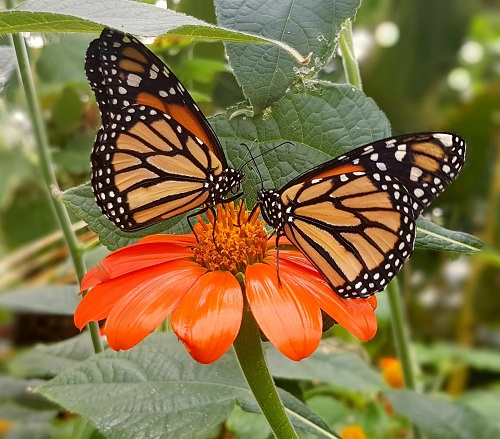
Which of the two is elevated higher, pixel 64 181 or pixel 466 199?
pixel 64 181

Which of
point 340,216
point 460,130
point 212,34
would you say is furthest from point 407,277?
point 212,34

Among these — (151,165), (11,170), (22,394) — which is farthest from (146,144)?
(11,170)

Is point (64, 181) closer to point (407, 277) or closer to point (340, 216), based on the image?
point (340, 216)

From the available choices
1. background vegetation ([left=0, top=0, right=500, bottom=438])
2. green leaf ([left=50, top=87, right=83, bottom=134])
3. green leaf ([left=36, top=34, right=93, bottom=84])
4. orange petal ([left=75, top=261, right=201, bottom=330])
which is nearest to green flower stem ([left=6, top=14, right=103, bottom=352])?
background vegetation ([left=0, top=0, right=500, bottom=438])

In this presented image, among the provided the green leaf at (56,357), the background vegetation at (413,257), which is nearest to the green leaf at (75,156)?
the background vegetation at (413,257)

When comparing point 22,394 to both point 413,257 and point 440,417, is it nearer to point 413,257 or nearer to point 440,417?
point 440,417

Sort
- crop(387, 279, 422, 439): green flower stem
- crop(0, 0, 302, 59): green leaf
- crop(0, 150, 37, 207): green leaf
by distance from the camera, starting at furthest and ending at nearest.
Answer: crop(0, 150, 37, 207): green leaf < crop(387, 279, 422, 439): green flower stem < crop(0, 0, 302, 59): green leaf

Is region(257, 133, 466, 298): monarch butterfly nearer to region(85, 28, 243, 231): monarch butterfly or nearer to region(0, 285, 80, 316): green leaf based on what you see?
region(85, 28, 243, 231): monarch butterfly
